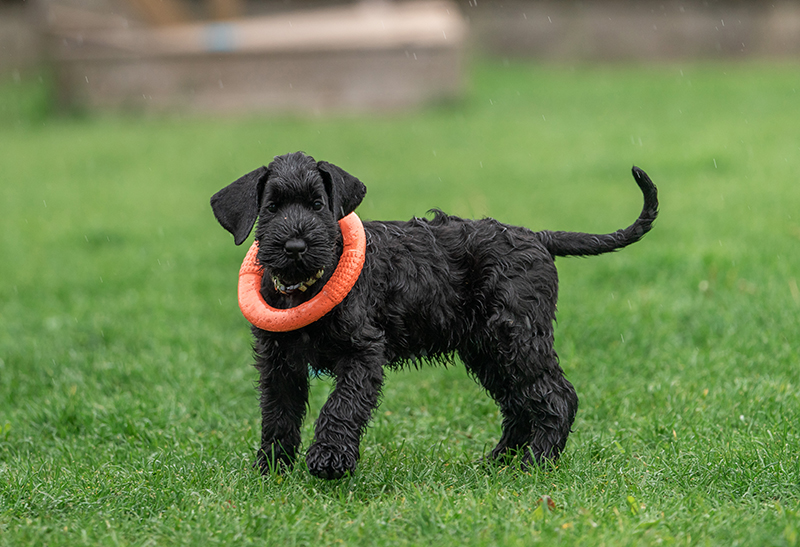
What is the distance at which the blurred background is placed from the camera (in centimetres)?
1764

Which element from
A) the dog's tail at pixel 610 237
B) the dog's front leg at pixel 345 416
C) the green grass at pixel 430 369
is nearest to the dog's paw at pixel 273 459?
the green grass at pixel 430 369

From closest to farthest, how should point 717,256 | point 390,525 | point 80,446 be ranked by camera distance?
point 390,525
point 80,446
point 717,256

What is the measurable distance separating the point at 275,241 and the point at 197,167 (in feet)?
33.1

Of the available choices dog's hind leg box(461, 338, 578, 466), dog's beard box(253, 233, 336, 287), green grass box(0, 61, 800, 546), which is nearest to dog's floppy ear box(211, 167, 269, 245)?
dog's beard box(253, 233, 336, 287)

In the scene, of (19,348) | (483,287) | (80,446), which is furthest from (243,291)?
(19,348)

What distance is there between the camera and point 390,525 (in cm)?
348

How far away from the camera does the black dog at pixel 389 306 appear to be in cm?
386

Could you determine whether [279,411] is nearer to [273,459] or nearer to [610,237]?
[273,459]

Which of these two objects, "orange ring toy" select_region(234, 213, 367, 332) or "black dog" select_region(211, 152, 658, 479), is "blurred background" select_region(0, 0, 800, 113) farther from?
"orange ring toy" select_region(234, 213, 367, 332)

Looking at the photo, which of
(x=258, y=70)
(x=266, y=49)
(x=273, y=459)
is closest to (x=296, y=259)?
(x=273, y=459)

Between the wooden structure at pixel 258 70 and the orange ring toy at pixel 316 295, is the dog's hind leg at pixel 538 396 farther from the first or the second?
the wooden structure at pixel 258 70

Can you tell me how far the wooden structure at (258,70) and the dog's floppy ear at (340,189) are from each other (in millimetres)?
14152

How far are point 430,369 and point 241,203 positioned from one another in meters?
2.54

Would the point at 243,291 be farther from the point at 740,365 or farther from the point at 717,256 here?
the point at 717,256
